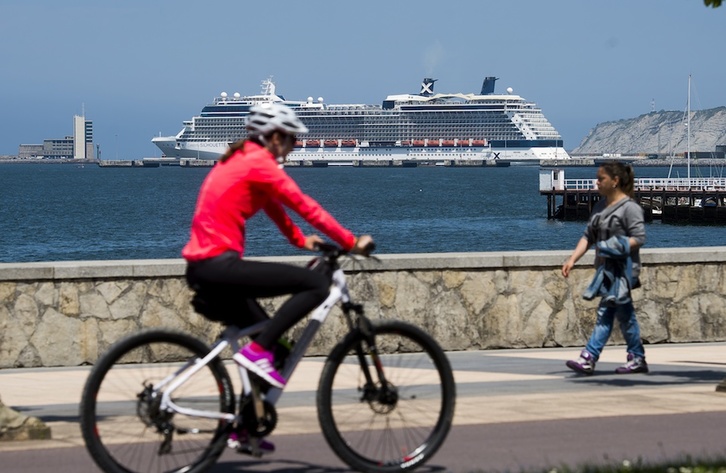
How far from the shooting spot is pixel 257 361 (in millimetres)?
4656

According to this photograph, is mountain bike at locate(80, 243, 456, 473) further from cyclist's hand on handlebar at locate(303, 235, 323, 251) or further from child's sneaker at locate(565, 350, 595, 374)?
child's sneaker at locate(565, 350, 595, 374)

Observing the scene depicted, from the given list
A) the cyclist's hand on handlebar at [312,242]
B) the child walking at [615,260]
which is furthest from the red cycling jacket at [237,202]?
the child walking at [615,260]

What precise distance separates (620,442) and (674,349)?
394cm

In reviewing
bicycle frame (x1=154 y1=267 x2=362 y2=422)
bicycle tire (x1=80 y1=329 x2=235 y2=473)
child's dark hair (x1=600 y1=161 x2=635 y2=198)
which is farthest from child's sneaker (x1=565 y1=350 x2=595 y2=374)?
bicycle tire (x1=80 y1=329 x2=235 y2=473)

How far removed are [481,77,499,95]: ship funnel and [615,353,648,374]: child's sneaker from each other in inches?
7532

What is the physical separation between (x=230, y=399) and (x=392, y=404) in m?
0.58

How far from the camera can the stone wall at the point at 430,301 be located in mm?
8961

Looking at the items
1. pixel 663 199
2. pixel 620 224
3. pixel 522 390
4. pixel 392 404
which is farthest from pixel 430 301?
pixel 663 199

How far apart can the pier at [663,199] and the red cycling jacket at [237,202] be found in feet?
222

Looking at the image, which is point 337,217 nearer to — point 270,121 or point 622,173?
point 622,173

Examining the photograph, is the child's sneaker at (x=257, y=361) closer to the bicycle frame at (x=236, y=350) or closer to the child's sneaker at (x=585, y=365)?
the bicycle frame at (x=236, y=350)

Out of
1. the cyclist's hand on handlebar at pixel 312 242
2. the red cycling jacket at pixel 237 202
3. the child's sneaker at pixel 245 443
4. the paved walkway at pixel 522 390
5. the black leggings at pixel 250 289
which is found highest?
the red cycling jacket at pixel 237 202

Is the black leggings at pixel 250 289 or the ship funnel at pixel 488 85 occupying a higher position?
the ship funnel at pixel 488 85

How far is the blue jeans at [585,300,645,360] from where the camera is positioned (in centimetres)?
784
